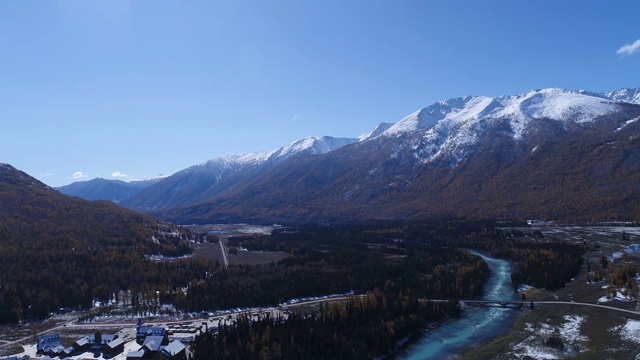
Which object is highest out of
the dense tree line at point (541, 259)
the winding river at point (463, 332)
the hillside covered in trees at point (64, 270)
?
the hillside covered in trees at point (64, 270)

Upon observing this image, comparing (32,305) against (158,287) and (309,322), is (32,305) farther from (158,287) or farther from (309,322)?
(309,322)

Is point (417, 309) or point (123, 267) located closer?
point (417, 309)

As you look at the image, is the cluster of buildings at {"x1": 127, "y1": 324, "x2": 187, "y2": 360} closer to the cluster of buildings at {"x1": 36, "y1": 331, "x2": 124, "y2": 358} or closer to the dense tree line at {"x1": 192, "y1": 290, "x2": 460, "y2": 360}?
the dense tree line at {"x1": 192, "y1": 290, "x2": 460, "y2": 360}

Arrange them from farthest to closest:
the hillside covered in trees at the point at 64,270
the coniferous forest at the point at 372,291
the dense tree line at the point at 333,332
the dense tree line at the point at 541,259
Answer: the dense tree line at the point at 541,259
the hillside covered in trees at the point at 64,270
the coniferous forest at the point at 372,291
the dense tree line at the point at 333,332

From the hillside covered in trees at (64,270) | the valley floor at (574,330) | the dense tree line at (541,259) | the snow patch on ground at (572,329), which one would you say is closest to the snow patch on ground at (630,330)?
the valley floor at (574,330)

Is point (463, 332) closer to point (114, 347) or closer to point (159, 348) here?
point (159, 348)

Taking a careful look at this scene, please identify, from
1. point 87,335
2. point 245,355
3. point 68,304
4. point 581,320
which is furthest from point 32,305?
point 581,320

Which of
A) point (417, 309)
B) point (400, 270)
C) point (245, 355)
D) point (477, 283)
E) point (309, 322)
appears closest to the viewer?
point (245, 355)

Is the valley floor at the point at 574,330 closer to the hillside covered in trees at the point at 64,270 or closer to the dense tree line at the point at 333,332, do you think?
the dense tree line at the point at 333,332
